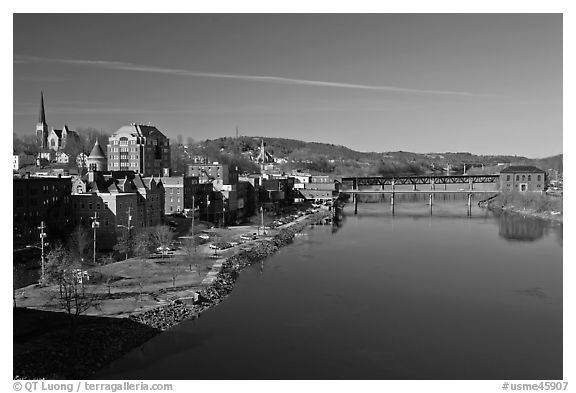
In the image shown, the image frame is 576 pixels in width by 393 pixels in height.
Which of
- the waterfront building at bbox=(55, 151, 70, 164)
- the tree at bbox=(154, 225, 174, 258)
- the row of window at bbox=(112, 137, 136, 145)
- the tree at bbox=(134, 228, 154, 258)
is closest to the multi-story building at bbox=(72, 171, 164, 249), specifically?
the tree at bbox=(134, 228, 154, 258)

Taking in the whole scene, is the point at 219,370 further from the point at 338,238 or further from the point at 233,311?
the point at 338,238

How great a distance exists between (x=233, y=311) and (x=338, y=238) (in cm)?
1180

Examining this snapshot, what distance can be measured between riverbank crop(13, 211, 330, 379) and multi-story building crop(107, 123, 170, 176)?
59.6ft

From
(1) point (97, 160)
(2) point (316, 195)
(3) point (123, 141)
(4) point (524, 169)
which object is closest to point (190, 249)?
(1) point (97, 160)

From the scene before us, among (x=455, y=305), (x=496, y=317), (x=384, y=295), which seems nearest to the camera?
(x=496, y=317)

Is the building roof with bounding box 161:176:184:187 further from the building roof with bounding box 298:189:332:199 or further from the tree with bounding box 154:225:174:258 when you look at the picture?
the building roof with bounding box 298:189:332:199

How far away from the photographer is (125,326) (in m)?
9.59

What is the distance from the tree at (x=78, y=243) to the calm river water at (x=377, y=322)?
13.1 feet

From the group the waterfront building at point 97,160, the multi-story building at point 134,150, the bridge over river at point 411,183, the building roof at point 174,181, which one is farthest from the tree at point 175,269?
the bridge over river at point 411,183

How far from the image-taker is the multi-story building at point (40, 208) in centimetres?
1512

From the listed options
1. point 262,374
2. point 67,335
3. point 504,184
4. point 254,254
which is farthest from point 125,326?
point 504,184

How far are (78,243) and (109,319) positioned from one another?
5.16m

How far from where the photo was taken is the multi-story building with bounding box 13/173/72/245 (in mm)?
15117

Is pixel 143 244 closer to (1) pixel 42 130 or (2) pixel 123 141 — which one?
(2) pixel 123 141
